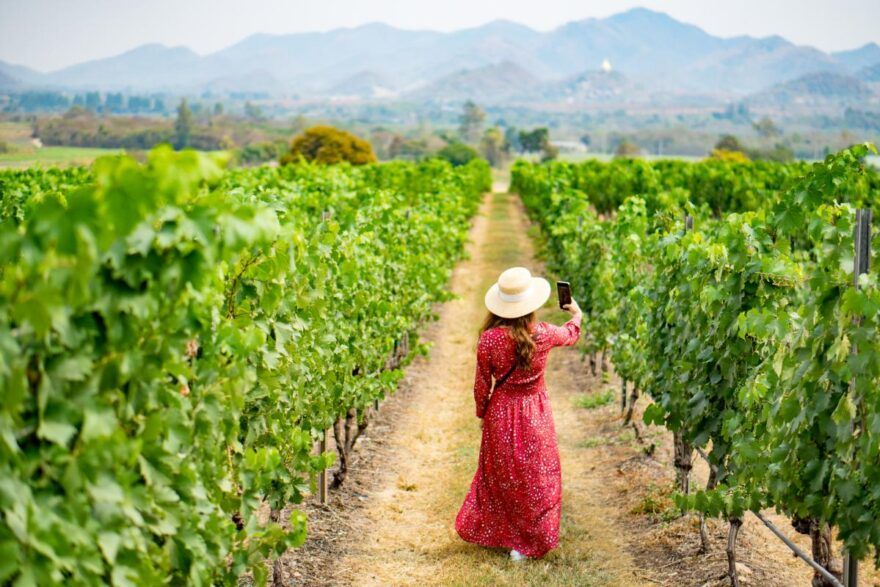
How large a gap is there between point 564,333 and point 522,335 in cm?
31

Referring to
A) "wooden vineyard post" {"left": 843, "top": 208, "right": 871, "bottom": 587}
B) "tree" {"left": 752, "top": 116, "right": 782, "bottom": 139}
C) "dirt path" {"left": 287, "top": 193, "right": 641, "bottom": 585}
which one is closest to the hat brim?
"dirt path" {"left": 287, "top": 193, "right": 641, "bottom": 585}

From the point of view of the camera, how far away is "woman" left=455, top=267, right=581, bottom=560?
5.08m

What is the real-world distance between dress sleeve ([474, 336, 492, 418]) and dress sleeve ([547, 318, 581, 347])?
36cm

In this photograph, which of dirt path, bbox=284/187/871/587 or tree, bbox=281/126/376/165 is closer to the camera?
dirt path, bbox=284/187/871/587

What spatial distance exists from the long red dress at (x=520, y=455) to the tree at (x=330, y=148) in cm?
5759

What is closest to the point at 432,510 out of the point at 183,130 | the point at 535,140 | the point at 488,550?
the point at 488,550

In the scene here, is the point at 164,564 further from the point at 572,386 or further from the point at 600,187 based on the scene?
the point at 600,187

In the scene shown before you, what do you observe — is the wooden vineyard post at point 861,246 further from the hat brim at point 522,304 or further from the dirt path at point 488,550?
the dirt path at point 488,550

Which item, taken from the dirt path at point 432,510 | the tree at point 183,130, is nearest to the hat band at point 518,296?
the dirt path at point 432,510

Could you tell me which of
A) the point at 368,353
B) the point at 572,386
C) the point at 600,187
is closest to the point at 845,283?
the point at 368,353

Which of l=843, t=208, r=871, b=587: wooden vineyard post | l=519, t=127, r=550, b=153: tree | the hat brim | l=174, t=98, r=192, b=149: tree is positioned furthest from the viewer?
l=519, t=127, r=550, b=153: tree

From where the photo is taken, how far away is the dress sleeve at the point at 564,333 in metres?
5.16

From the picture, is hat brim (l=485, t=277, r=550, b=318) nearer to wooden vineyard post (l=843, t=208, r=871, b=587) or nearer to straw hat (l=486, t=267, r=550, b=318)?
straw hat (l=486, t=267, r=550, b=318)

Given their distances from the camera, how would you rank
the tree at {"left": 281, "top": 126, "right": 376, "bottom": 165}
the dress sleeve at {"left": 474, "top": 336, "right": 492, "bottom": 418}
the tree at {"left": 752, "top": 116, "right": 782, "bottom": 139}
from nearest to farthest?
the dress sleeve at {"left": 474, "top": 336, "right": 492, "bottom": 418}, the tree at {"left": 281, "top": 126, "right": 376, "bottom": 165}, the tree at {"left": 752, "top": 116, "right": 782, "bottom": 139}
